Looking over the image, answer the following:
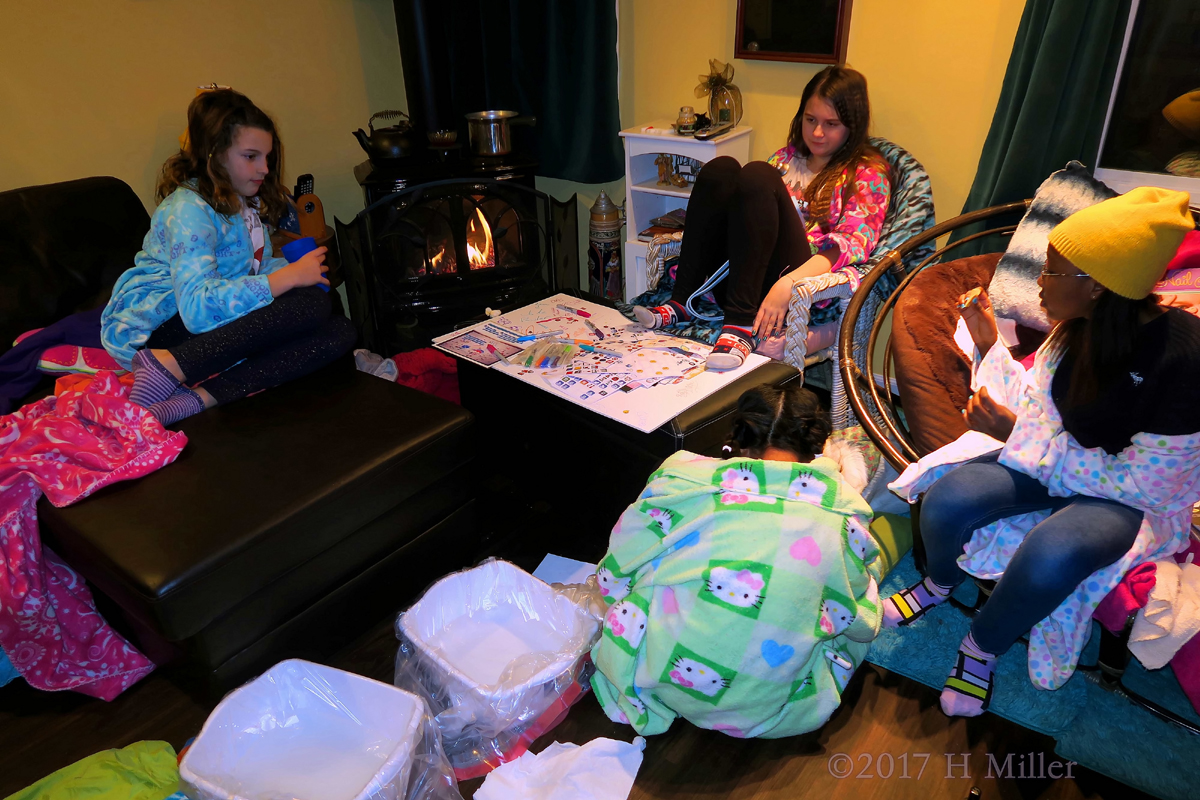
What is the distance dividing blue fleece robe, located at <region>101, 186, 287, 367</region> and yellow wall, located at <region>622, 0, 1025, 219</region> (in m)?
1.78

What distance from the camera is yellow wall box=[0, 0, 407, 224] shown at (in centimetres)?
230

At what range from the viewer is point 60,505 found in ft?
4.93

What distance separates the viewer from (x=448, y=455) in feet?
5.87

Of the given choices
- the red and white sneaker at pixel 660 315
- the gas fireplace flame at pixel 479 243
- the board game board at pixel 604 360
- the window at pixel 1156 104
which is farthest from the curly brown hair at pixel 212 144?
the window at pixel 1156 104

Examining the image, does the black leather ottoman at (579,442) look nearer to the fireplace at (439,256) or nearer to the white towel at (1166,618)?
the fireplace at (439,256)

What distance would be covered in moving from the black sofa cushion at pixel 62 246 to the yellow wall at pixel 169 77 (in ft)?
1.33

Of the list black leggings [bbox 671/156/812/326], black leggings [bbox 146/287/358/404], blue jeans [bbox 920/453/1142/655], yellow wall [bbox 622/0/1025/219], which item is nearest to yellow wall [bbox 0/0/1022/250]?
yellow wall [bbox 622/0/1025/219]

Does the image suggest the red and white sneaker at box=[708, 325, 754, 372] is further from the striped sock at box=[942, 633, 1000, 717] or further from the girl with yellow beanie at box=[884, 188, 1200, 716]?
the striped sock at box=[942, 633, 1000, 717]

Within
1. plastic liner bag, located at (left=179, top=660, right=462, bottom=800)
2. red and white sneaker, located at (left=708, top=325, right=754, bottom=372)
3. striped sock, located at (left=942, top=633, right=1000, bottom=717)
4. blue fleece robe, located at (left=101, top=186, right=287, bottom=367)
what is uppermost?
blue fleece robe, located at (left=101, top=186, right=287, bottom=367)

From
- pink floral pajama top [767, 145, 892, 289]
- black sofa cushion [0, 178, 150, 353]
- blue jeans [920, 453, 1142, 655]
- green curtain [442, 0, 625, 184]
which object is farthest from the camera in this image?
green curtain [442, 0, 625, 184]

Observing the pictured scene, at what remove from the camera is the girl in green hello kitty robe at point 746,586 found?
133 cm

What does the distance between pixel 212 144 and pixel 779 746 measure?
6.26ft

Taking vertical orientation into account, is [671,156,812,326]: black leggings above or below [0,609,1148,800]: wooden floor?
above

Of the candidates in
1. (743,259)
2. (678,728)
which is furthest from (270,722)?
(743,259)
